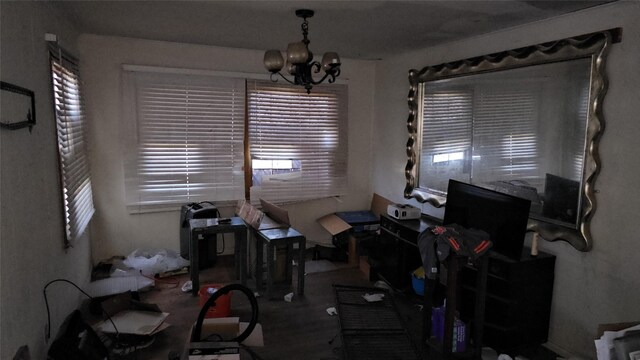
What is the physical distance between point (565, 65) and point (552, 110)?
0.31 metres

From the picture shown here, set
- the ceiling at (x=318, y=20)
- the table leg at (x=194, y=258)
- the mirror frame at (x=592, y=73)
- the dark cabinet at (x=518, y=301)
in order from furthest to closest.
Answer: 1. the table leg at (x=194, y=258)
2. the dark cabinet at (x=518, y=301)
3. the ceiling at (x=318, y=20)
4. the mirror frame at (x=592, y=73)

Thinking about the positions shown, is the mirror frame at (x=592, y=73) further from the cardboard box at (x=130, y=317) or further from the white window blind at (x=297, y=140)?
the cardboard box at (x=130, y=317)

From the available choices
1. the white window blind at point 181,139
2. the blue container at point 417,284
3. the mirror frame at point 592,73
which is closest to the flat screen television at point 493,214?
the mirror frame at point 592,73

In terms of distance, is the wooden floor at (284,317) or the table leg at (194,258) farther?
the table leg at (194,258)

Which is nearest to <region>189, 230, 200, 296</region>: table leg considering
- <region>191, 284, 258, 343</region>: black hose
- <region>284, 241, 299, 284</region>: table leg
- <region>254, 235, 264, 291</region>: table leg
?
<region>254, 235, 264, 291</region>: table leg

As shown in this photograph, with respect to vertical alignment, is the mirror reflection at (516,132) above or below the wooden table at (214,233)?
above

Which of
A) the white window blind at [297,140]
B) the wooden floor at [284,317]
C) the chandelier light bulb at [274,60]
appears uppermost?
the chandelier light bulb at [274,60]

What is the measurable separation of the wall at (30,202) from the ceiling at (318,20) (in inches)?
21.6

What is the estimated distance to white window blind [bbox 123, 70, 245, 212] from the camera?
4.06 metres

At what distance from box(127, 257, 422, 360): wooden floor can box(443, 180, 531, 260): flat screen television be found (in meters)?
0.93

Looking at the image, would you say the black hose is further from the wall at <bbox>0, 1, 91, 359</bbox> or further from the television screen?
the television screen

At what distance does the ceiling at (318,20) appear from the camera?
2.60 m

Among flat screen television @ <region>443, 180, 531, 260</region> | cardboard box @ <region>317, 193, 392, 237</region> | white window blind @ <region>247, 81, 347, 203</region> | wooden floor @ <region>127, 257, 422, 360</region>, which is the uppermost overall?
white window blind @ <region>247, 81, 347, 203</region>

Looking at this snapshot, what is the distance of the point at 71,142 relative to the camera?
3086mm
